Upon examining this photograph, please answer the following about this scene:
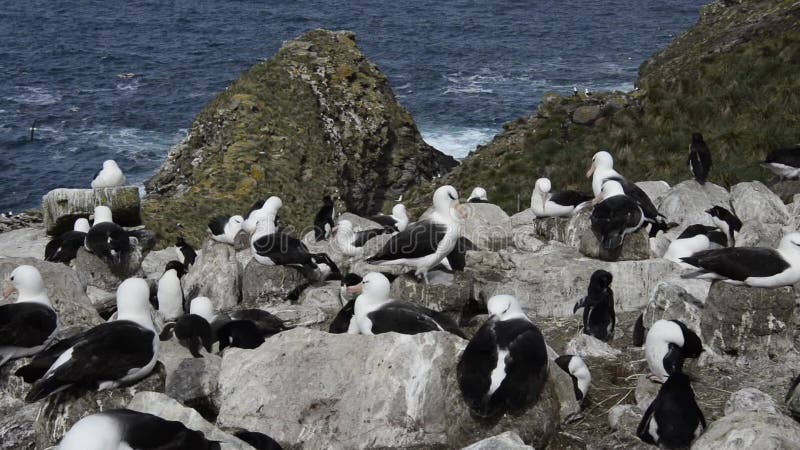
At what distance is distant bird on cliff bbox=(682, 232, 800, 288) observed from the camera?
1034 centimetres

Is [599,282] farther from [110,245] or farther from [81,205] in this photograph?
[81,205]

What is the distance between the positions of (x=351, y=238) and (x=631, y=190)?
15.7 ft

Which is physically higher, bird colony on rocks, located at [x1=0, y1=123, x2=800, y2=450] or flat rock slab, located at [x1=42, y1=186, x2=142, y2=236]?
bird colony on rocks, located at [x1=0, y1=123, x2=800, y2=450]

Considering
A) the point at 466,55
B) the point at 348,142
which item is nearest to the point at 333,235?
the point at 348,142

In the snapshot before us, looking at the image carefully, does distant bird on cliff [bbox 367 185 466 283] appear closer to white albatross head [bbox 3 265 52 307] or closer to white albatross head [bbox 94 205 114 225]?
white albatross head [bbox 3 265 52 307]

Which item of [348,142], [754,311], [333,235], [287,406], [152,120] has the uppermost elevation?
[754,311]

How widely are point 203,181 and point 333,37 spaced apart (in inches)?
423

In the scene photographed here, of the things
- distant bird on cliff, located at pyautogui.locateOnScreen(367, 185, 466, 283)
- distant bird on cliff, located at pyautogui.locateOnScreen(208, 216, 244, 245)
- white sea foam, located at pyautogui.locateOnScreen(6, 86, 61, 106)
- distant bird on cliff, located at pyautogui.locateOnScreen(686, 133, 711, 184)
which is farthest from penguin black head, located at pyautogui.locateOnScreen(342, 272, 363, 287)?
white sea foam, located at pyautogui.locateOnScreen(6, 86, 61, 106)

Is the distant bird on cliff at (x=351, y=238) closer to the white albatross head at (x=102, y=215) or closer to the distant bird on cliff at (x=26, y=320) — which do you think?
the white albatross head at (x=102, y=215)

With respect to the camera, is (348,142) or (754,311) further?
(348,142)

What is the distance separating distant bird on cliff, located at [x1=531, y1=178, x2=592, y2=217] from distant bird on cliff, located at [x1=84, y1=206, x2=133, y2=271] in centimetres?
723

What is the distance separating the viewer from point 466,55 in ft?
225

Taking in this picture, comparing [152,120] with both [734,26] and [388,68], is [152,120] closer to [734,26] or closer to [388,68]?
[388,68]

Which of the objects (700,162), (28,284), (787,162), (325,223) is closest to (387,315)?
(28,284)
